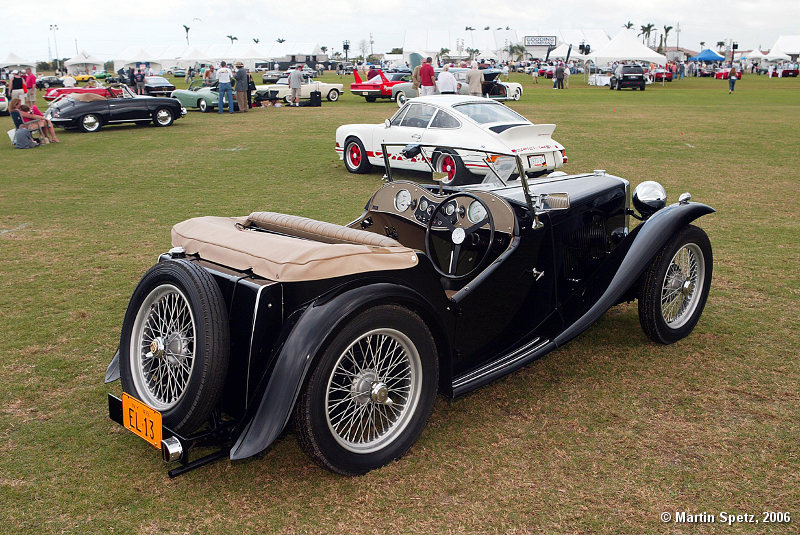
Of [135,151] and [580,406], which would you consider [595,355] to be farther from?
[135,151]

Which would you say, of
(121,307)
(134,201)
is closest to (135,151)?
(134,201)

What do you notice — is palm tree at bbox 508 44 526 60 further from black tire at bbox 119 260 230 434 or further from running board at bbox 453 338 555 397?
Answer: black tire at bbox 119 260 230 434

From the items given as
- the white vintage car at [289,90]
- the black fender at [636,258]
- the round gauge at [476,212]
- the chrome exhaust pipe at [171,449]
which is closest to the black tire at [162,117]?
the white vintage car at [289,90]

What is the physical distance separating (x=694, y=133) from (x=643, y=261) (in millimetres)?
13967

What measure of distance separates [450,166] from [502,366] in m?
1.41

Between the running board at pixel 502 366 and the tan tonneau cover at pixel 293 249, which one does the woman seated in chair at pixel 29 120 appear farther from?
the running board at pixel 502 366

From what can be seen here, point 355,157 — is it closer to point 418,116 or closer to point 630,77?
point 418,116

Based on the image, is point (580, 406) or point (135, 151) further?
point (135, 151)

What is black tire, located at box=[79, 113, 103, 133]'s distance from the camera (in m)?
18.1

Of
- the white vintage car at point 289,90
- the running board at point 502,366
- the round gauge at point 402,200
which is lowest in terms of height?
the running board at point 502,366

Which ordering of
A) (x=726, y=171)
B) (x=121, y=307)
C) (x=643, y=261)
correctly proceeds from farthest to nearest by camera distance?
1. (x=726, y=171)
2. (x=121, y=307)
3. (x=643, y=261)

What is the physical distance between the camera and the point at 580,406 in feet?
12.4

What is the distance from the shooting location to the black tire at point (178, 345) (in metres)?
2.86

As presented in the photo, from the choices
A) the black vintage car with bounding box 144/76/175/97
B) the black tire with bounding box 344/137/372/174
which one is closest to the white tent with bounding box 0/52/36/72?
the black vintage car with bounding box 144/76/175/97
